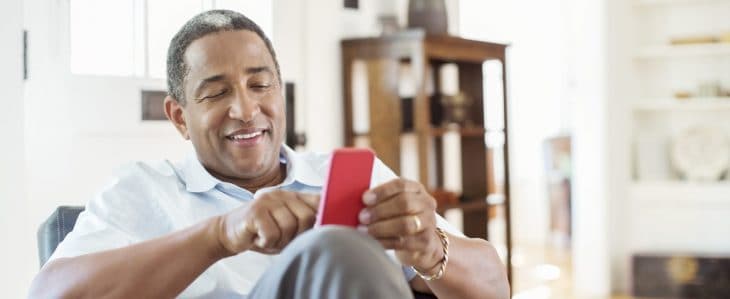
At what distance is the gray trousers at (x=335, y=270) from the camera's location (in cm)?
95

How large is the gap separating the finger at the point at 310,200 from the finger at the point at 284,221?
27 mm

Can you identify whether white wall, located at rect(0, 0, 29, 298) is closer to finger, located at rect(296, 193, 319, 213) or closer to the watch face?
finger, located at rect(296, 193, 319, 213)

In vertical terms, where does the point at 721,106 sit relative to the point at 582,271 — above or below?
above

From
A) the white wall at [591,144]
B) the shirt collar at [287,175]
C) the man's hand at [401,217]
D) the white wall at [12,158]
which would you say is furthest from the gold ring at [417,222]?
the white wall at [591,144]

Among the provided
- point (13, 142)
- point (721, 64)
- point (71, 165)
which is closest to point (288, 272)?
point (13, 142)

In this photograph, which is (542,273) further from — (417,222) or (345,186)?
(345,186)

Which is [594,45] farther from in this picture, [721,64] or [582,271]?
[582,271]

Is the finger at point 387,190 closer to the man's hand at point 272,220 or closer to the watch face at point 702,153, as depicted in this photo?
the man's hand at point 272,220

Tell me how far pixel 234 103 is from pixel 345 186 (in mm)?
500

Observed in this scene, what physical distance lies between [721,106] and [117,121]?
3.31 m

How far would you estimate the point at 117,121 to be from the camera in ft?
8.23

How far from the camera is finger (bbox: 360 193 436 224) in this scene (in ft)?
3.92

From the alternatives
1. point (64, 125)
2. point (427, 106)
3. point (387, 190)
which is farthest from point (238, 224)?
point (427, 106)

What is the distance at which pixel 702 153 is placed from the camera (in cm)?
469
